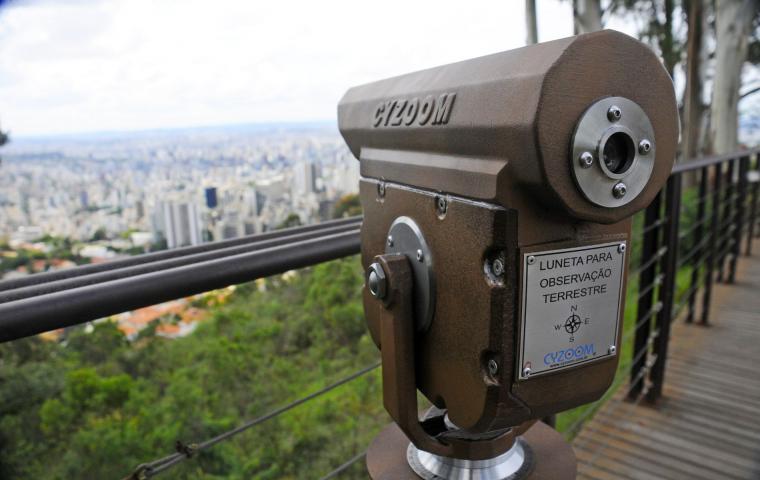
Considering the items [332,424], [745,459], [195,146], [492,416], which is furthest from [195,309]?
[492,416]

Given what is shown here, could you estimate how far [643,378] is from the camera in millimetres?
2223

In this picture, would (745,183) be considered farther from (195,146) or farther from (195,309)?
(195,146)

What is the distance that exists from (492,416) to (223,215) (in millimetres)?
10021

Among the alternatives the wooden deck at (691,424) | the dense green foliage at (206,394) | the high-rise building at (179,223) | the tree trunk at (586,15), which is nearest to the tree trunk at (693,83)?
the tree trunk at (586,15)

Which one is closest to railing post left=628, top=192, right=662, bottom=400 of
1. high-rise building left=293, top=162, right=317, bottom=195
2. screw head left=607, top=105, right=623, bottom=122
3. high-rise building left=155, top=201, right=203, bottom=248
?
screw head left=607, top=105, right=623, bottom=122

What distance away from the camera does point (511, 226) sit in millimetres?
580

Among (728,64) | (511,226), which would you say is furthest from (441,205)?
(728,64)

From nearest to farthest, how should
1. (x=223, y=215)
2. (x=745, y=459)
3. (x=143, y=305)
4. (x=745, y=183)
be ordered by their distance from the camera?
(x=143, y=305) → (x=745, y=459) → (x=745, y=183) → (x=223, y=215)

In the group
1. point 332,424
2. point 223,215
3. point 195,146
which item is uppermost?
point 195,146

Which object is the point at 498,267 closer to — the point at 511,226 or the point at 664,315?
the point at 511,226

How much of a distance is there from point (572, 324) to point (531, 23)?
17.4 feet

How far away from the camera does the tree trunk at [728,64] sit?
6.39 meters

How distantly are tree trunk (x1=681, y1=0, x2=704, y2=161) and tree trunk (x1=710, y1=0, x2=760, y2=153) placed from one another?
19.3 inches

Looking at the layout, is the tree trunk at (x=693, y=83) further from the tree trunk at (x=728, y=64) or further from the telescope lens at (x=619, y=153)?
the telescope lens at (x=619, y=153)
